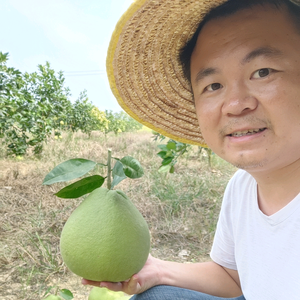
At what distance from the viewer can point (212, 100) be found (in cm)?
82

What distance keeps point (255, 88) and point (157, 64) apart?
46cm

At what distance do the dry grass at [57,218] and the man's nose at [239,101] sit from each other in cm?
141

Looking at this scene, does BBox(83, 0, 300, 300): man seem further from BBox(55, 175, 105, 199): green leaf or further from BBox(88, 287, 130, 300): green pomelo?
BBox(55, 175, 105, 199): green leaf

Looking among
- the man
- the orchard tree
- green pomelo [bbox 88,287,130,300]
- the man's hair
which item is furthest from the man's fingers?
the orchard tree

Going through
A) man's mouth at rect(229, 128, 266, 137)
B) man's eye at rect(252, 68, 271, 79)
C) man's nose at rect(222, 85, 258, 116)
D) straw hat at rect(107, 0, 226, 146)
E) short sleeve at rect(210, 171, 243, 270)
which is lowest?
short sleeve at rect(210, 171, 243, 270)

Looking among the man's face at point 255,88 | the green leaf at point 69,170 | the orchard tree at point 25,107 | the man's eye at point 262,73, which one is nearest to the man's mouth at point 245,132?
the man's face at point 255,88

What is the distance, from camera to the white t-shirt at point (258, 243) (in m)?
0.76

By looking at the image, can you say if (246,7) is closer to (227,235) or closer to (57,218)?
(227,235)

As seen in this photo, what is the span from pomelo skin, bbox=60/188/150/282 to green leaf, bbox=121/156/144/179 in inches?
2.9

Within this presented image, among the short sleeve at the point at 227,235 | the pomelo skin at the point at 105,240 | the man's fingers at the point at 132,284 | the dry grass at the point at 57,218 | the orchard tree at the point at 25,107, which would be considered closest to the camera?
the pomelo skin at the point at 105,240

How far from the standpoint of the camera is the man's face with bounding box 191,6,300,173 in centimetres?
70

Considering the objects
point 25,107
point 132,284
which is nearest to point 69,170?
point 132,284

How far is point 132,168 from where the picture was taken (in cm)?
75

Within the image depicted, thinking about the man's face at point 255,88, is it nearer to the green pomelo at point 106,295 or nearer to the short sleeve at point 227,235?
the short sleeve at point 227,235
